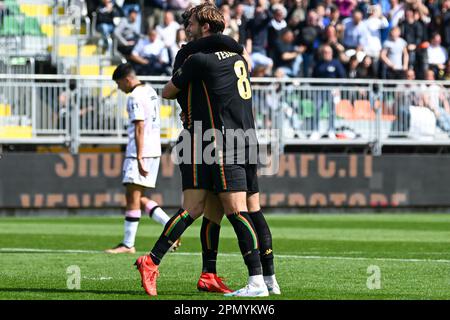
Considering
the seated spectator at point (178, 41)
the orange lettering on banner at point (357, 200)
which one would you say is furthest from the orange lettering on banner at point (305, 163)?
the seated spectator at point (178, 41)

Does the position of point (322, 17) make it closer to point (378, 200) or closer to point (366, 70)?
point (366, 70)

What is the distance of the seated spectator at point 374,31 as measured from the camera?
95.0ft

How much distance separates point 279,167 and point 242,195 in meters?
15.6

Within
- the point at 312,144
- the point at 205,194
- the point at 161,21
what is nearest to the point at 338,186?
the point at 312,144

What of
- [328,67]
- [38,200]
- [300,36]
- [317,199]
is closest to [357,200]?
[317,199]

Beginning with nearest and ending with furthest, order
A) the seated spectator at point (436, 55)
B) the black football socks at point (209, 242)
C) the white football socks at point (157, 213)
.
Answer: the black football socks at point (209, 242) → the white football socks at point (157, 213) → the seated spectator at point (436, 55)

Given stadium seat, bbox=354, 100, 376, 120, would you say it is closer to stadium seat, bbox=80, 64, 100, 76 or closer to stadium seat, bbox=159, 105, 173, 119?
stadium seat, bbox=159, 105, 173, 119

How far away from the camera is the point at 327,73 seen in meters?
27.4

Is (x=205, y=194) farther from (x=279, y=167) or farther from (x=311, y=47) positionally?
(x=311, y=47)

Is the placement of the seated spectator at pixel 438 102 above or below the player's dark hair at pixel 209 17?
below

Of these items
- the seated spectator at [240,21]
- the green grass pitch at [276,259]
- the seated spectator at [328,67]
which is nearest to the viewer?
the green grass pitch at [276,259]

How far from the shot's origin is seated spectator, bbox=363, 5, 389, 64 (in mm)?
28969

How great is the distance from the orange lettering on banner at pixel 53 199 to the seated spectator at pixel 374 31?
8401 mm

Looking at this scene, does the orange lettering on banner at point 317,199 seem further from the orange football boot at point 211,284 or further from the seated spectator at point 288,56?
the orange football boot at point 211,284
